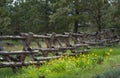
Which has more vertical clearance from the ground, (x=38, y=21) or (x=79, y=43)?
(x=79, y=43)

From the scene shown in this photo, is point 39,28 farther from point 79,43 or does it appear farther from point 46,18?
point 79,43

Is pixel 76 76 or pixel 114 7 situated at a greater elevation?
pixel 76 76

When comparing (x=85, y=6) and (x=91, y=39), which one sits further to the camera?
(x=85, y=6)

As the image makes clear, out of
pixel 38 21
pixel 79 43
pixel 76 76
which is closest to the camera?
pixel 76 76

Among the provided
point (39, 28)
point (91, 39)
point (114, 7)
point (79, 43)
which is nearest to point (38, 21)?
point (39, 28)

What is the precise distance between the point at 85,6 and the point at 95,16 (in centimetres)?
239

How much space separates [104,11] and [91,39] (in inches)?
438

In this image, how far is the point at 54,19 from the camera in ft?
110

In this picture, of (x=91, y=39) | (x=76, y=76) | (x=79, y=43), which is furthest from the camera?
(x=91, y=39)

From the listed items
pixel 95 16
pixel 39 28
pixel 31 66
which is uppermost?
pixel 31 66

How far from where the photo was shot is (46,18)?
4456 centimetres

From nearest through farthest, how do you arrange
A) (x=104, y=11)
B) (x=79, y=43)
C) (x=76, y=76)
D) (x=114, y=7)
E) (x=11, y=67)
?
(x=76, y=76)
(x=11, y=67)
(x=79, y=43)
(x=114, y=7)
(x=104, y=11)

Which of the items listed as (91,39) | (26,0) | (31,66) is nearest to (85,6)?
(91,39)

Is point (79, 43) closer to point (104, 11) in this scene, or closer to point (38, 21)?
point (104, 11)
